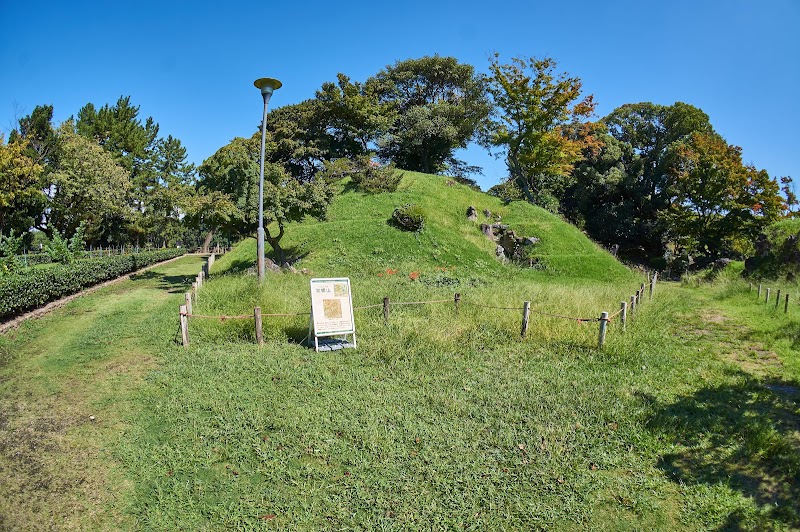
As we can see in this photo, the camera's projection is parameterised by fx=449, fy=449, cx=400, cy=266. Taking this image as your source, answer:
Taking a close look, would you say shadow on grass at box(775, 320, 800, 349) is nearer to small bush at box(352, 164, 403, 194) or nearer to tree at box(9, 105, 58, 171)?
small bush at box(352, 164, 403, 194)

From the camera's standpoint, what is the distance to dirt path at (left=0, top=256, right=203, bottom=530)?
493 cm

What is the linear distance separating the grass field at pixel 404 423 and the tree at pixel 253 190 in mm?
6362

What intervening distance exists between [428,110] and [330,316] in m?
31.7

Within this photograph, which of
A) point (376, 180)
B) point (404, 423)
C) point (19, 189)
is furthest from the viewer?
point (19, 189)

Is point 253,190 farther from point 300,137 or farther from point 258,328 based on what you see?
point 300,137

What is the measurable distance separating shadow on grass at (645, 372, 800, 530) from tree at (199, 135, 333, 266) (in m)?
15.6

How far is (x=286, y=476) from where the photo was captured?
18.0 ft

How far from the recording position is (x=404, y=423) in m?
6.71

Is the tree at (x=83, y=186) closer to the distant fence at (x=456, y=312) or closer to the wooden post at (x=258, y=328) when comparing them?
the distant fence at (x=456, y=312)

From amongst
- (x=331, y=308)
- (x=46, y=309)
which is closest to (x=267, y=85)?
(x=331, y=308)

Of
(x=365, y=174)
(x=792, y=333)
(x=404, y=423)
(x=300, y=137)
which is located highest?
(x=300, y=137)

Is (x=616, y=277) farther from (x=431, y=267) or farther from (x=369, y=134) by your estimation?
(x=369, y=134)

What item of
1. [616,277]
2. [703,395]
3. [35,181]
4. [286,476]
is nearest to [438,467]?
[286,476]

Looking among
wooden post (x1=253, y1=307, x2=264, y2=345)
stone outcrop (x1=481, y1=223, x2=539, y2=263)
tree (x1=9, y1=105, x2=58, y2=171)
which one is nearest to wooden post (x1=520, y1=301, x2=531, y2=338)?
wooden post (x1=253, y1=307, x2=264, y2=345)
